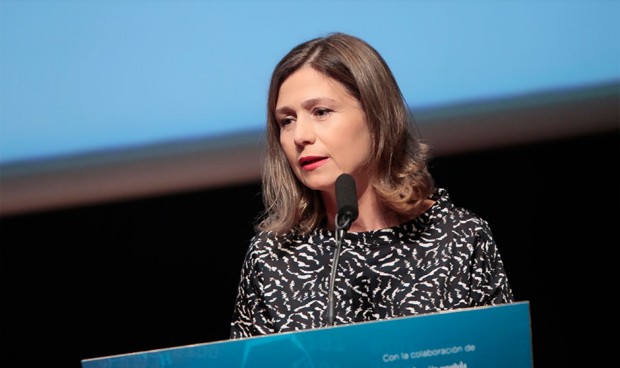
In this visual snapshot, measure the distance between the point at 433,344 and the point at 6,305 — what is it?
6.48 ft

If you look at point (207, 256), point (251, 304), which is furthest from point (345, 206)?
point (207, 256)

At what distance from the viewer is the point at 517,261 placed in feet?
9.29

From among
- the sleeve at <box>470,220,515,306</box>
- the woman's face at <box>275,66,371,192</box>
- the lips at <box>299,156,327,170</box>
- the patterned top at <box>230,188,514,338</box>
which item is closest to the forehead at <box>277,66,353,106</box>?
the woman's face at <box>275,66,371,192</box>

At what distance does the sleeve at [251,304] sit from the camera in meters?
2.16

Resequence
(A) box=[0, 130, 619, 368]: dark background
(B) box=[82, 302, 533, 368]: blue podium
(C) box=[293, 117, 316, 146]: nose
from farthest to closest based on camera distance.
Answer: (A) box=[0, 130, 619, 368]: dark background, (C) box=[293, 117, 316, 146]: nose, (B) box=[82, 302, 533, 368]: blue podium

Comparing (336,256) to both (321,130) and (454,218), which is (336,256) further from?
(454,218)

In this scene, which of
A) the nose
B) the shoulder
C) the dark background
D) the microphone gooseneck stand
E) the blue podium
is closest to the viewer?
the blue podium

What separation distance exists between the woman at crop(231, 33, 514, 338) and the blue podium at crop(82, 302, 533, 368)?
63 cm

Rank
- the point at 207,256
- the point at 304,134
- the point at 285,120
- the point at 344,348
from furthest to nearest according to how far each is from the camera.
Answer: the point at 207,256, the point at 285,120, the point at 304,134, the point at 344,348

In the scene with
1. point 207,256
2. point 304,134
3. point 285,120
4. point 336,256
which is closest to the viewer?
point 336,256

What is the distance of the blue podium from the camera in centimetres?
137

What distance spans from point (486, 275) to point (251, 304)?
21.7 inches

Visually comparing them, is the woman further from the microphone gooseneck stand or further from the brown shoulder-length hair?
the microphone gooseneck stand

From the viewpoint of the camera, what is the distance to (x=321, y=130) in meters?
2.01
